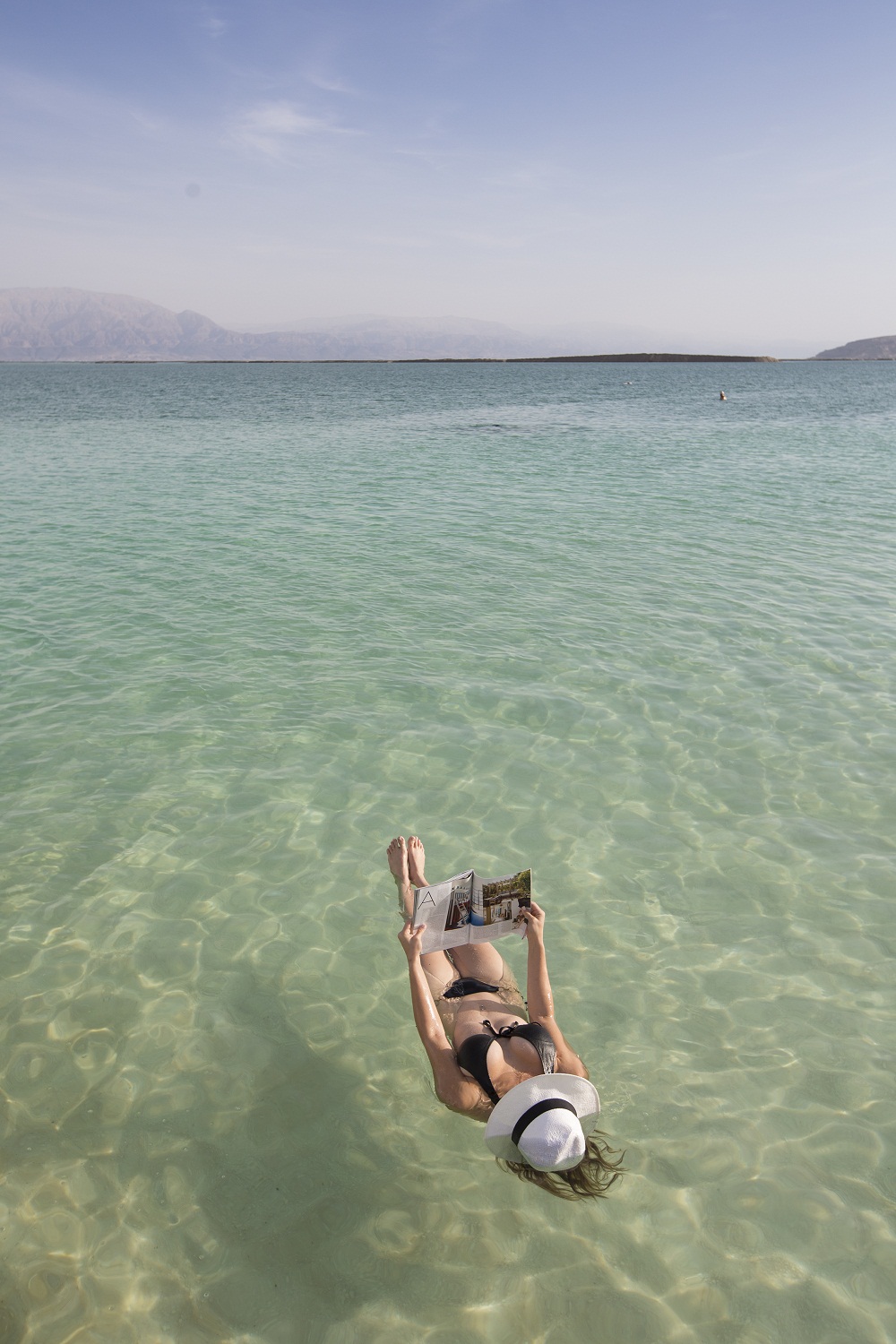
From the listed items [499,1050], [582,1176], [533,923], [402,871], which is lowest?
[582,1176]

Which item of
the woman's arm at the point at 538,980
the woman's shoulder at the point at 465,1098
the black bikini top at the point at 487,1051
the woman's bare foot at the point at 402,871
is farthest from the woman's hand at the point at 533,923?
the woman's bare foot at the point at 402,871

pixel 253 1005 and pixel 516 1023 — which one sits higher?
pixel 516 1023

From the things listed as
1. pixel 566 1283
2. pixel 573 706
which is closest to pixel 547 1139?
pixel 566 1283

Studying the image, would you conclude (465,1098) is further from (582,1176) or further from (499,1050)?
(582,1176)

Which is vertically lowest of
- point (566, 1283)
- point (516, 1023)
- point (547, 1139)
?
point (566, 1283)

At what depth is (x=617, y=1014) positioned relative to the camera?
554cm

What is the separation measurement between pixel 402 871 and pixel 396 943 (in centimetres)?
79

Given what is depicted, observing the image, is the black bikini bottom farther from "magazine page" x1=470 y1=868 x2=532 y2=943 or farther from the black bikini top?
"magazine page" x1=470 y1=868 x2=532 y2=943

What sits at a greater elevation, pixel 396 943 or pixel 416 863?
pixel 416 863

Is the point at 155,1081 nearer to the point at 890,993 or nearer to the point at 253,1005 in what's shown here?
the point at 253,1005

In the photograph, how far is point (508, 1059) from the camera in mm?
4652

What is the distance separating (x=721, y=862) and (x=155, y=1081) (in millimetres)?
4648

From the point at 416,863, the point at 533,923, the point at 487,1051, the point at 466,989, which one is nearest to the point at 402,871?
the point at 416,863

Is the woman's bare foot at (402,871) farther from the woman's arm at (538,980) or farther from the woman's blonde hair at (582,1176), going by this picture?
the woman's blonde hair at (582,1176)
